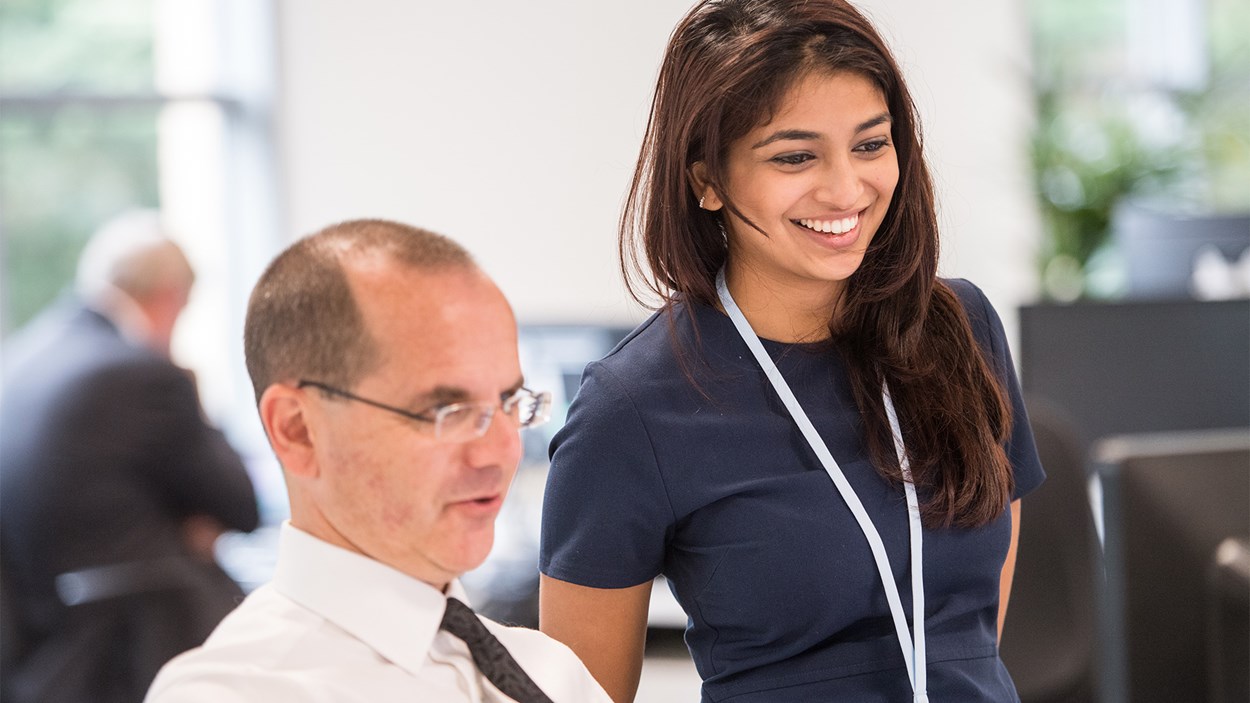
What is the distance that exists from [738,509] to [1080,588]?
1.18m

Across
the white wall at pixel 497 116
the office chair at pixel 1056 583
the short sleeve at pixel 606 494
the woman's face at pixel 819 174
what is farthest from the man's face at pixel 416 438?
the white wall at pixel 497 116

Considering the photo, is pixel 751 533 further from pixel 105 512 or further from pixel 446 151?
pixel 446 151

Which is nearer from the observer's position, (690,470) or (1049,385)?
(690,470)

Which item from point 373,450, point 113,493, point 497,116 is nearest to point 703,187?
point 373,450

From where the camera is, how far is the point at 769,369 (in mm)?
1485

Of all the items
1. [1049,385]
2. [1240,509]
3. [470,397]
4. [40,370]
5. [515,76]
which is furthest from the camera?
[515,76]

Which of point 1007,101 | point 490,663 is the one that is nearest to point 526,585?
point 1007,101

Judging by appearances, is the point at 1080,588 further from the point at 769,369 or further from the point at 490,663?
the point at 490,663

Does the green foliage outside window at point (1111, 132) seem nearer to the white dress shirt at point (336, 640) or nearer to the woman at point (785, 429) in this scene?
the woman at point (785, 429)

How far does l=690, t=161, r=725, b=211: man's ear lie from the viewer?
1.49 m

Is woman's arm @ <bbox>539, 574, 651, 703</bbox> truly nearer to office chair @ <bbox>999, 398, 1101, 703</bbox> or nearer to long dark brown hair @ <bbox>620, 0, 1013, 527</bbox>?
long dark brown hair @ <bbox>620, 0, 1013, 527</bbox>

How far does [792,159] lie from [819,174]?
0.11 feet

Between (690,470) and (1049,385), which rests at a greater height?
(690,470)

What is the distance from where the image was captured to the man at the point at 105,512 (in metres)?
3.38
